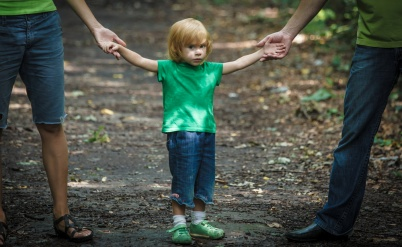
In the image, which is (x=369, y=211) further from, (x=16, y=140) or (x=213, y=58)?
(x=213, y=58)

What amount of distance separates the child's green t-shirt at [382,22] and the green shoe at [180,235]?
1.72m

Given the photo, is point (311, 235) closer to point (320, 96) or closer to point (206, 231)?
point (206, 231)

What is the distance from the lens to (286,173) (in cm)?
690

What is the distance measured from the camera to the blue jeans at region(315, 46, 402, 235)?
4473 mm

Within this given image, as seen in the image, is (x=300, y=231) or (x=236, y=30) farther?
(x=236, y=30)

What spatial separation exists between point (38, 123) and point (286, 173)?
2970mm

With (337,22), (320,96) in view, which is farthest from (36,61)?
(337,22)

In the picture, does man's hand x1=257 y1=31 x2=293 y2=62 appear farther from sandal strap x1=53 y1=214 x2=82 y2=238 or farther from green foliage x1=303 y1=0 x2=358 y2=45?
green foliage x1=303 y1=0 x2=358 y2=45

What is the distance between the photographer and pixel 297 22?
16.2 ft

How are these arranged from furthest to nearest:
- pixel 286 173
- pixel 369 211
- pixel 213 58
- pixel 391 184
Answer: pixel 213 58
pixel 286 173
pixel 391 184
pixel 369 211

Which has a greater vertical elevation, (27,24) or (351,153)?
(27,24)

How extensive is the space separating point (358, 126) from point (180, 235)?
1372 mm

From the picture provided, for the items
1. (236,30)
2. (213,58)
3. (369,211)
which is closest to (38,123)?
(369,211)

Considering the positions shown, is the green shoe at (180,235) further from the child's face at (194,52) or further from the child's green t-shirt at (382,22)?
the child's green t-shirt at (382,22)
